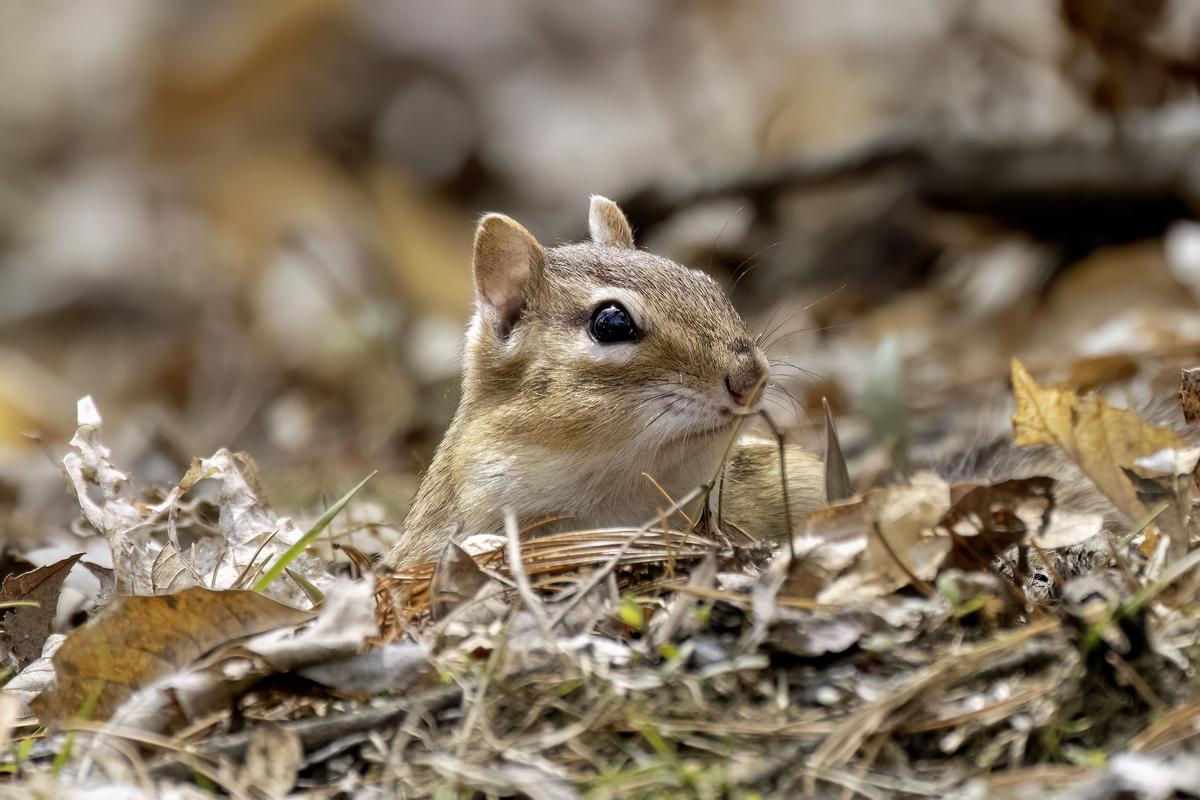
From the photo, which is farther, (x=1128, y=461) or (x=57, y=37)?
(x=57, y=37)

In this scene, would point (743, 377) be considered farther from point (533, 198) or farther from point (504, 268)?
point (533, 198)

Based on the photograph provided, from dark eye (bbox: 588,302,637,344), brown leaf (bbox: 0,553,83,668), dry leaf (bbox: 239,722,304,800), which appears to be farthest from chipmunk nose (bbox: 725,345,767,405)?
brown leaf (bbox: 0,553,83,668)

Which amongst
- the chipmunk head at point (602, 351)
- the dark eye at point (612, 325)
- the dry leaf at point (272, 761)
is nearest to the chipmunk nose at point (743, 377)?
the chipmunk head at point (602, 351)

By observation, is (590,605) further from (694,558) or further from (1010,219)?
(1010,219)

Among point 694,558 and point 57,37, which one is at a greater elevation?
point 57,37

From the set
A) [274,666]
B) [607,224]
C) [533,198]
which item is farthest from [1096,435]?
[533,198]

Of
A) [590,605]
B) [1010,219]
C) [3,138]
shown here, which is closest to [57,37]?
[3,138]

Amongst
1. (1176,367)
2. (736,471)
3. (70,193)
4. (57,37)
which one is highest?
(57,37)

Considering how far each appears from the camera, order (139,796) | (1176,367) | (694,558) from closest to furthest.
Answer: (139,796)
(694,558)
(1176,367)

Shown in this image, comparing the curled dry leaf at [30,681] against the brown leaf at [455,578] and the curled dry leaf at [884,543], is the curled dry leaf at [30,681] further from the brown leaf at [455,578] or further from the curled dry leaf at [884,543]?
the curled dry leaf at [884,543]
